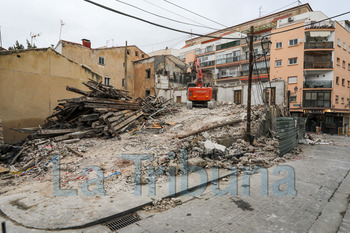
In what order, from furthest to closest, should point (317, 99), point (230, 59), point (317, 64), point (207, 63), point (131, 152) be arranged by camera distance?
point (207, 63) < point (230, 59) < point (317, 64) < point (317, 99) < point (131, 152)

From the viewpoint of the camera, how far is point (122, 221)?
383cm

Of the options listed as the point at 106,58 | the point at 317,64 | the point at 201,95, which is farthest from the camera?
the point at 106,58

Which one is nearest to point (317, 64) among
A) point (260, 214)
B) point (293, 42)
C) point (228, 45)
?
point (293, 42)

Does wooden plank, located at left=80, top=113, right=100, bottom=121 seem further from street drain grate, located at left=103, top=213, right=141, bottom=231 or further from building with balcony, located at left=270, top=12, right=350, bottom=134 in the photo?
building with balcony, located at left=270, top=12, right=350, bottom=134

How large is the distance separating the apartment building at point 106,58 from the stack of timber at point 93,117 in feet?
A: 45.6

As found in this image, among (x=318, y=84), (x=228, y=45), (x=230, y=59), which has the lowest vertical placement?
(x=318, y=84)

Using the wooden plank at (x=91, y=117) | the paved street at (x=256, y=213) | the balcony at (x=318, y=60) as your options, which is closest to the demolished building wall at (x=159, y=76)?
the balcony at (x=318, y=60)

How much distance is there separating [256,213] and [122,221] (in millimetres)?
2769

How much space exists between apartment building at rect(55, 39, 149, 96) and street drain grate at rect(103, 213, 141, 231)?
24.1 metres

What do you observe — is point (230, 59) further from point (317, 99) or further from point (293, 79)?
point (317, 99)

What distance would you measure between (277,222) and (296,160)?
6545mm

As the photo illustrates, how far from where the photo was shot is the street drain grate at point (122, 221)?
12.0 ft

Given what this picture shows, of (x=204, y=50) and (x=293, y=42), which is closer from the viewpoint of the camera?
(x=293, y=42)

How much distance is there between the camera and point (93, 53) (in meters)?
25.9
